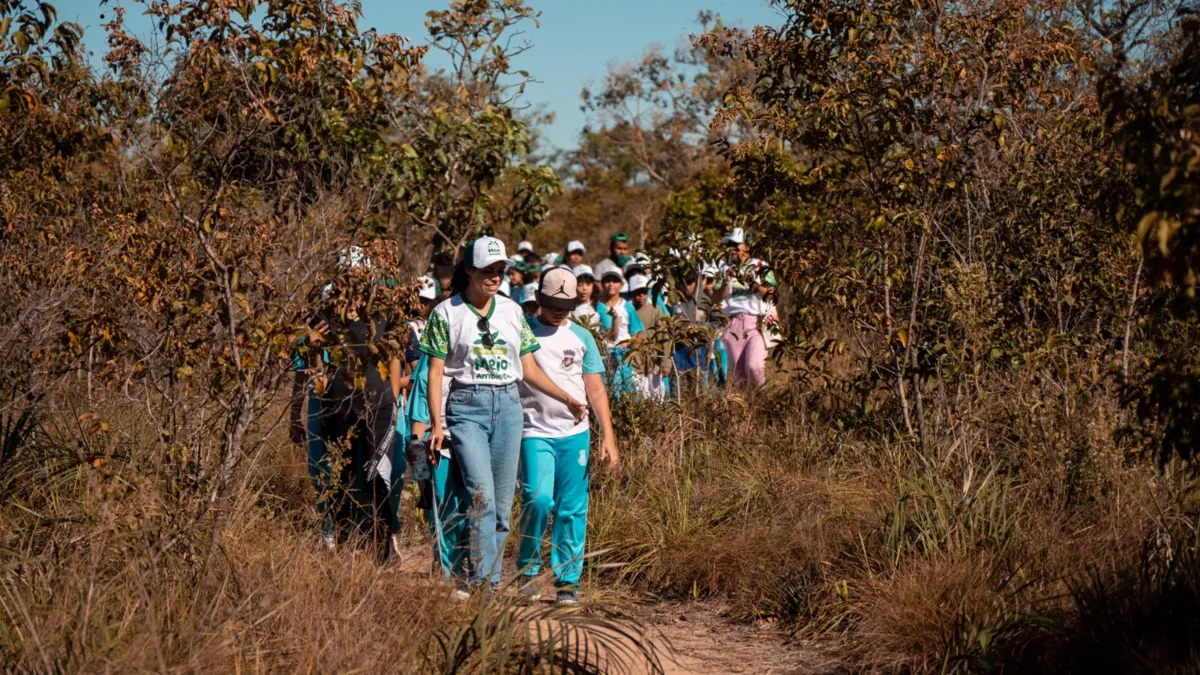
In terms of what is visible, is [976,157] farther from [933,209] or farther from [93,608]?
[93,608]

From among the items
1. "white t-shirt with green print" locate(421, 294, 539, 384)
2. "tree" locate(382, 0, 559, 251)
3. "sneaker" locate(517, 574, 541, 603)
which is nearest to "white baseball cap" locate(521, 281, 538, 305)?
"tree" locate(382, 0, 559, 251)

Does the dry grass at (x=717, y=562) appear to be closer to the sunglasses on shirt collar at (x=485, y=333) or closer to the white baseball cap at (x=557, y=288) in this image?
the sunglasses on shirt collar at (x=485, y=333)

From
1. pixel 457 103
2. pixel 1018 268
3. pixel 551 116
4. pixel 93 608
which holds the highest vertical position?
pixel 551 116

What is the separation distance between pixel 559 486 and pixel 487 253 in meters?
1.29

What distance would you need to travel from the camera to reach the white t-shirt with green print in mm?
6484

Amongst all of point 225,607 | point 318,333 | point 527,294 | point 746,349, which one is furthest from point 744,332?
point 225,607

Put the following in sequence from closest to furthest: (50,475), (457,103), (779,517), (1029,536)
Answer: (1029,536), (50,475), (779,517), (457,103)

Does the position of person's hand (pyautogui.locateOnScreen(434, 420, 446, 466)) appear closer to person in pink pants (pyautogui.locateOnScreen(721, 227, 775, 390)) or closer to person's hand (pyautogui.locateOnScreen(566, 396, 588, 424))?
person's hand (pyautogui.locateOnScreen(566, 396, 588, 424))

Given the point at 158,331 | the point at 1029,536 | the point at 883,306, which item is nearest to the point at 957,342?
the point at 883,306

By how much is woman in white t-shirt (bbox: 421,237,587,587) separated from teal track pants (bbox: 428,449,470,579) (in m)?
0.11

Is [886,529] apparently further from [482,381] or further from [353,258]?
[353,258]

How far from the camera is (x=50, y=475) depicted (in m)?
6.57

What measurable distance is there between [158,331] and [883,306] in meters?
4.06

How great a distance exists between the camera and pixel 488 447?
6504mm
